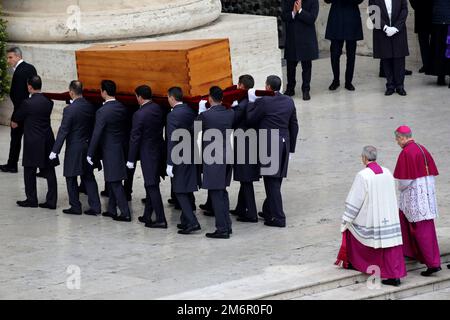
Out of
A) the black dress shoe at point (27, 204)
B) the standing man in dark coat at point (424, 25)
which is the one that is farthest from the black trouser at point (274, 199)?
the standing man in dark coat at point (424, 25)

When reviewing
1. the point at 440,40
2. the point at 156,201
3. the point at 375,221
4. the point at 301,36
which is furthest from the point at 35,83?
the point at 440,40

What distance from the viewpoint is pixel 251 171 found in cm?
1548

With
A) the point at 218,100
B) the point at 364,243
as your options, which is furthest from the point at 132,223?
the point at 364,243

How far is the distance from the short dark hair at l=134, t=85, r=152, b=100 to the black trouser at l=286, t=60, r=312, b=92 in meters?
6.07

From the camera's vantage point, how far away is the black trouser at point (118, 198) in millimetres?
15805

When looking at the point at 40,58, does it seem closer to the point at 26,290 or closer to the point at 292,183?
the point at 292,183

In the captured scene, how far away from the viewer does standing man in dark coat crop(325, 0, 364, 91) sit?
21531 millimetres

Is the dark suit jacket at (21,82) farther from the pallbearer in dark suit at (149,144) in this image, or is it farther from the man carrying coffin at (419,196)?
the man carrying coffin at (419,196)

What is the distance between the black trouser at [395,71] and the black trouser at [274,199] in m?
6.10

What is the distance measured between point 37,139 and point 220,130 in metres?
2.25

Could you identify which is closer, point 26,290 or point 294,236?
point 26,290

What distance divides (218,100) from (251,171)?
933 mm

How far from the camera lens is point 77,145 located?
1587 cm

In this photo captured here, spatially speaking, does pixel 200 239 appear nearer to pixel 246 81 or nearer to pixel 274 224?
pixel 274 224
